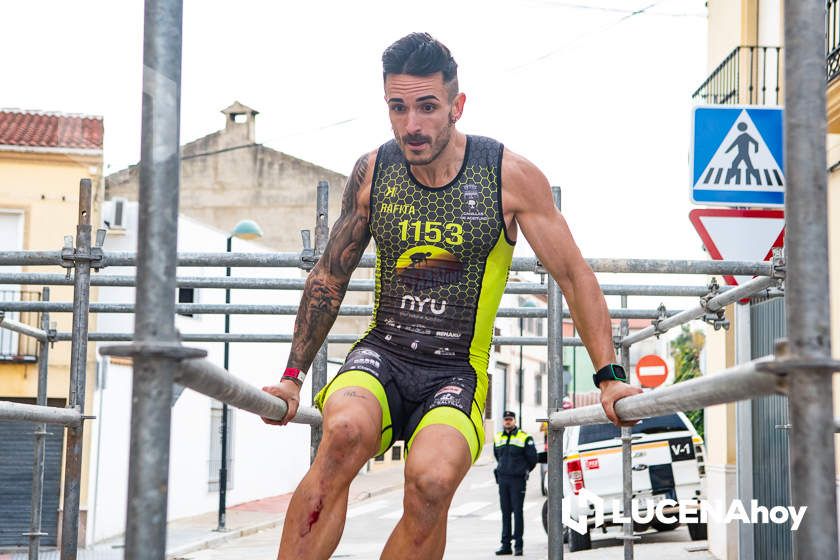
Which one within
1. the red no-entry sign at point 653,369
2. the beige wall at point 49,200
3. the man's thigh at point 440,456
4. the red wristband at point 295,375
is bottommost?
the red no-entry sign at point 653,369

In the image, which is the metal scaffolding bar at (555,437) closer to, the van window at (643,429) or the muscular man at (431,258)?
the muscular man at (431,258)

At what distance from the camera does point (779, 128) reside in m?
6.60

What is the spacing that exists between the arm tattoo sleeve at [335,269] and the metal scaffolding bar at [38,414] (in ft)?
3.69

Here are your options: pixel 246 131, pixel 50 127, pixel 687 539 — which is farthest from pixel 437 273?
pixel 246 131

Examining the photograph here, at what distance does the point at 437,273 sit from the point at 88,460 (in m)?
16.7

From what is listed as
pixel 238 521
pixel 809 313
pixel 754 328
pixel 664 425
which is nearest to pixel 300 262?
pixel 809 313

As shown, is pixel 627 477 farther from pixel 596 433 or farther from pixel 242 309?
pixel 596 433

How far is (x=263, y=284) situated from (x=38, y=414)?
2.25m

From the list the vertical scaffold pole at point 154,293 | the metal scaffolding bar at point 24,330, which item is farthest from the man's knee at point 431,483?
the metal scaffolding bar at point 24,330

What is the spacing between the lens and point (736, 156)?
641cm

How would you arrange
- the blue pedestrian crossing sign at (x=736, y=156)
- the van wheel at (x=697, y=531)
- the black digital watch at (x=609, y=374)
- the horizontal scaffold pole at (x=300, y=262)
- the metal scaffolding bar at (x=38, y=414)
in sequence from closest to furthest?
the black digital watch at (x=609, y=374) < the metal scaffolding bar at (x=38, y=414) < the horizontal scaffold pole at (x=300, y=262) < the blue pedestrian crossing sign at (x=736, y=156) < the van wheel at (x=697, y=531)

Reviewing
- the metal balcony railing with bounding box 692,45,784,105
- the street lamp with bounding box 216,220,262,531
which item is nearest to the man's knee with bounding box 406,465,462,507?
the metal balcony railing with bounding box 692,45,784,105

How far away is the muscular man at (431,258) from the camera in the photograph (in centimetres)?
363

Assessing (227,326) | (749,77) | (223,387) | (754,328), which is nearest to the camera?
(223,387)
